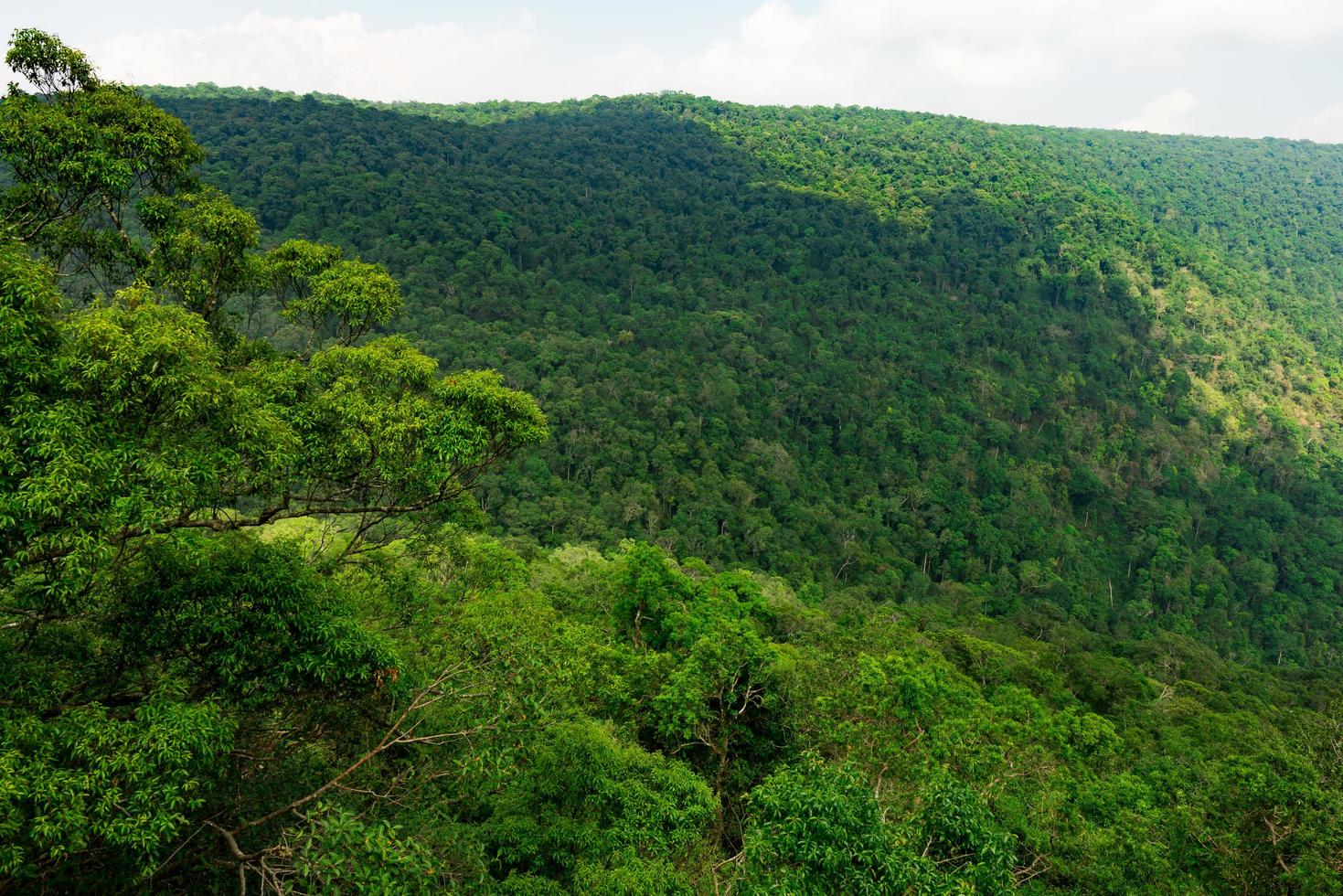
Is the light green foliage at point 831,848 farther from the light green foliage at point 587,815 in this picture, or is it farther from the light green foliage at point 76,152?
the light green foliage at point 76,152

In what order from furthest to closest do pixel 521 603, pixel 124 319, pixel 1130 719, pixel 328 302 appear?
pixel 1130 719, pixel 521 603, pixel 328 302, pixel 124 319

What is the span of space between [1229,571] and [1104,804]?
72327 mm

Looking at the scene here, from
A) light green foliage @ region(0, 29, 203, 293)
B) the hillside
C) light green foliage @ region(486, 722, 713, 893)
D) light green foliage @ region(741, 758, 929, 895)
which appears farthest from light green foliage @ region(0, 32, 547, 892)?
the hillside

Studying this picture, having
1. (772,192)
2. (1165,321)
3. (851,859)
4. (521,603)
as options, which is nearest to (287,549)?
(851,859)

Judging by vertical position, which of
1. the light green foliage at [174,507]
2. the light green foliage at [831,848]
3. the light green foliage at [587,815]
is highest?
the light green foliage at [174,507]

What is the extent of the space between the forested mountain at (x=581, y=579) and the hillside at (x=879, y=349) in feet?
2.13

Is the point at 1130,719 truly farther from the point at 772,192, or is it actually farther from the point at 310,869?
the point at 772,192

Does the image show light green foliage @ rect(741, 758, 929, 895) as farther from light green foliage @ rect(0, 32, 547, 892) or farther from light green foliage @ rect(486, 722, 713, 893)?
light green foliage @ rect(0, 32, 547, 892)

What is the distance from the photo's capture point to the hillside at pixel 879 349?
6688 centimetres

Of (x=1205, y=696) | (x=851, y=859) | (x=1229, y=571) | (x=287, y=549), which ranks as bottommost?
(x=1229, y=571)

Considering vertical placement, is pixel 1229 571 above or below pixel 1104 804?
below

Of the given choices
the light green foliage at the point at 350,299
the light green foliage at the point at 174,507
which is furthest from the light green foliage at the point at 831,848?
the light green foliage at the point at 350,299

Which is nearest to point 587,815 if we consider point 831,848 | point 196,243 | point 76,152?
point 831,848

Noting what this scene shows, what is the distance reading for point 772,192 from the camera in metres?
127
